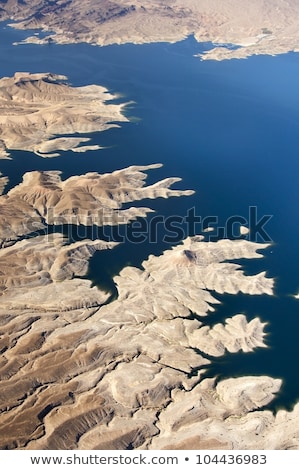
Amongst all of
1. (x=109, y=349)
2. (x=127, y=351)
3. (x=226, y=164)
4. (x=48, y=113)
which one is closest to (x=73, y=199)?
(x=109, y=349)

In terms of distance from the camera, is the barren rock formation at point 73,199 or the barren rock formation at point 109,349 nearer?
the barren rock formation at point 109,349

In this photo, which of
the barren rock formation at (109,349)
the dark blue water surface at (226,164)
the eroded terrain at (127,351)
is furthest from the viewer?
the dark blue water surface at (226,164)

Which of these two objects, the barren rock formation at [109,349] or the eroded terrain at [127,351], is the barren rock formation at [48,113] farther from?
the barren rock formation at [109,349]

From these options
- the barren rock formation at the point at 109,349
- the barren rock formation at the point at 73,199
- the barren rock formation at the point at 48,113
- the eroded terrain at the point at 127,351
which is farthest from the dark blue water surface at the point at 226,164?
the barren rock formation at the point at 48,113

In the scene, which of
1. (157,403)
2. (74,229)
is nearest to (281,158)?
(74,229)

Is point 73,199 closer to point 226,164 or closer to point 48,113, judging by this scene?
point 226,164

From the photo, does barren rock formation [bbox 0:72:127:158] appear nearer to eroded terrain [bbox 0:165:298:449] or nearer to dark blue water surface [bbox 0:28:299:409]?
dark blue water surface [bbox 0:28:299:409]
